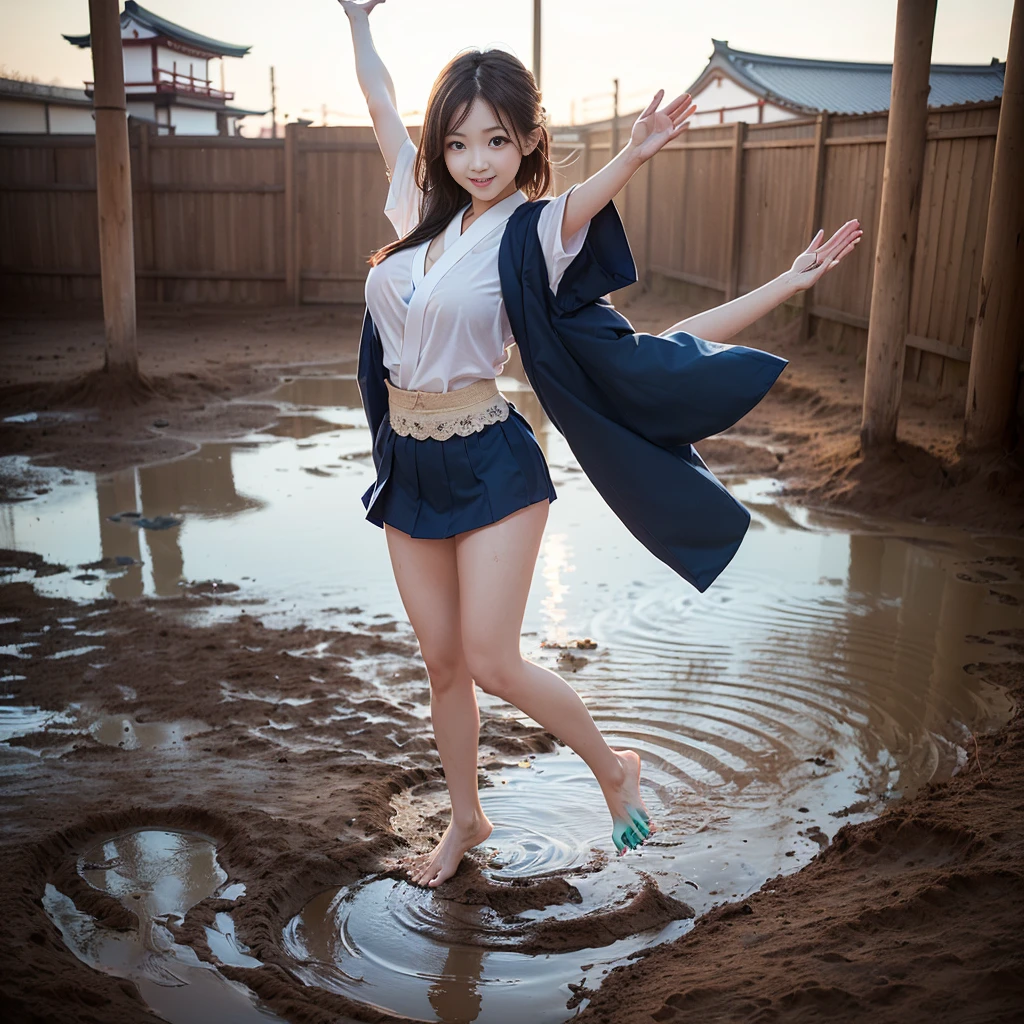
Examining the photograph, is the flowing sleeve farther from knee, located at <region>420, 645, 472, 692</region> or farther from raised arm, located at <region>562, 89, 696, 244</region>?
knee, located at <region>420, 645, 472, 692</region>

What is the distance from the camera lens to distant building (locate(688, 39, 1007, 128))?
72.5 feet

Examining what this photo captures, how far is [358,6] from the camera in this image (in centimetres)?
282

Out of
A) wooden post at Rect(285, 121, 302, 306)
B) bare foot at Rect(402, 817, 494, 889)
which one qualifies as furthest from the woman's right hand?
wooden post at Rect(285, 121, 302, 306)

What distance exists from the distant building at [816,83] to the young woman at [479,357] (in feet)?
68.2

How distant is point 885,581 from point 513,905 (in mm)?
2986

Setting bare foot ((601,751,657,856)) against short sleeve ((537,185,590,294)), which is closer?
short sleeve ((537,185,590,294))

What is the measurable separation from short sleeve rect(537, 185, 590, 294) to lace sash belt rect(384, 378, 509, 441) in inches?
12.0

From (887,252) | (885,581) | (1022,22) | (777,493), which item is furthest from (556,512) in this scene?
(1022,22)

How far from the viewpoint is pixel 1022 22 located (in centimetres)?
556

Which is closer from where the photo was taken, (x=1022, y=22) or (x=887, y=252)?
(x=1022, y=22)

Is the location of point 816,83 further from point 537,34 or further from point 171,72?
point 171,72

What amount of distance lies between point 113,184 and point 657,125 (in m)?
7.01

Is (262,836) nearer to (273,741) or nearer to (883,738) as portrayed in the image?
(273,741)

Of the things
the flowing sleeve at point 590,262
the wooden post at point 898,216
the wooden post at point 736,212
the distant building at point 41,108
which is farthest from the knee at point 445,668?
the distant building at point 41,108
